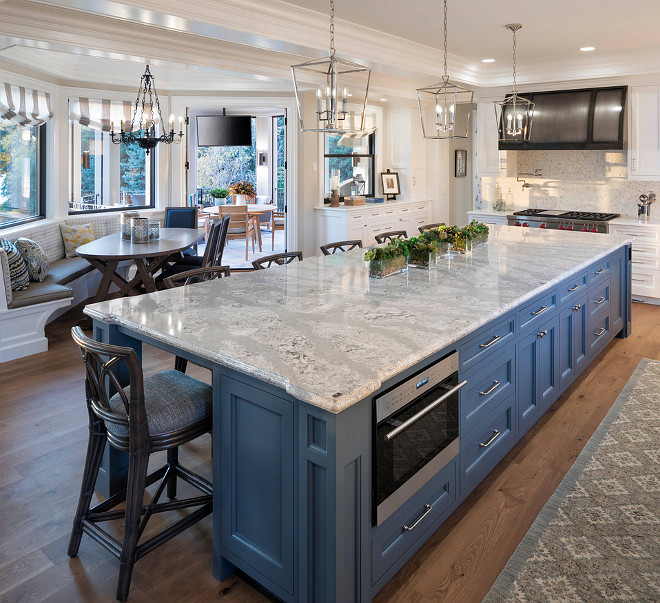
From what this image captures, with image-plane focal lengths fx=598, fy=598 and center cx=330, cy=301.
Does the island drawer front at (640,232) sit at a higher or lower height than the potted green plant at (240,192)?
lower

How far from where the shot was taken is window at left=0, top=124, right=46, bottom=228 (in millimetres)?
6051

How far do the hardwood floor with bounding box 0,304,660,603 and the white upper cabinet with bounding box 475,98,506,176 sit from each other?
4.17 m

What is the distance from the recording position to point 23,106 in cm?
610

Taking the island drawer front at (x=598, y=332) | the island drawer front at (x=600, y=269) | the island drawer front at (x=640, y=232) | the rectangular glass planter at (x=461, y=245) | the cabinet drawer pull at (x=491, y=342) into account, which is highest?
the island drawer front at (x=640, y=232)

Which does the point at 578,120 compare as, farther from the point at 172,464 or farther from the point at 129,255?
the point at 172,464

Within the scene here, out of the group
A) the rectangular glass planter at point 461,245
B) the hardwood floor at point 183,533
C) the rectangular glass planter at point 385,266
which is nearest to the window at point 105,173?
the hardwood floor at point 183,533

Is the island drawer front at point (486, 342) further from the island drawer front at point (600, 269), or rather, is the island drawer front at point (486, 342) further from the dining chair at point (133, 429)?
the island drawer front at point (600, 269)

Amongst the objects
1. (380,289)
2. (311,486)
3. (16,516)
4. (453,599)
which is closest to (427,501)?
(453,599)

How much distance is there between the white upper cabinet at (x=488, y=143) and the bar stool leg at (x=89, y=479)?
645 cm

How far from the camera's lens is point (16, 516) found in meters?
2.55

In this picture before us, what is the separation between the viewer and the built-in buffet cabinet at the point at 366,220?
8.01 metres

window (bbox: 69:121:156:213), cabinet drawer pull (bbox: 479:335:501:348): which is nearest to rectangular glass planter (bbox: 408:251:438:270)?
cabinet drawer pull (bbox: 479:335:501:348)

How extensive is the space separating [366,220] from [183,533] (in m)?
6.32

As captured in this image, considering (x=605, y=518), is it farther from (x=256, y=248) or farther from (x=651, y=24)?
(x=256, y=248)
